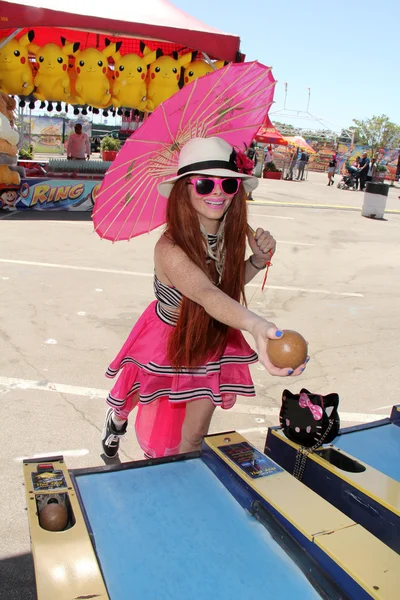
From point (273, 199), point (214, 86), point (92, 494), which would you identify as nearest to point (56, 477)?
point (92, 494)

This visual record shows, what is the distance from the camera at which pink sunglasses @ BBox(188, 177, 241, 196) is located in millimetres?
2113

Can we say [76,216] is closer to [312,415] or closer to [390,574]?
[312,415]

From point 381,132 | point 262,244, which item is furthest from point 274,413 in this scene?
point 381,132

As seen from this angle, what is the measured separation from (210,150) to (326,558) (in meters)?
1.51

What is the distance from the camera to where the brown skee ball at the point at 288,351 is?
57.7 inches

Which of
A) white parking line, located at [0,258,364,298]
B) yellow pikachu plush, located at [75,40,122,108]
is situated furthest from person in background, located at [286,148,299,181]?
white parking line, located at [0,258,364,298]

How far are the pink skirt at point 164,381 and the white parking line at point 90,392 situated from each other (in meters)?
1.07

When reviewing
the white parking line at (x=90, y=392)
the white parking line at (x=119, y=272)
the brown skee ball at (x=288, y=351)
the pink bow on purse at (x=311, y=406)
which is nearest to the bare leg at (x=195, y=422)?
the pink bow on purse at (x=311, y=406)

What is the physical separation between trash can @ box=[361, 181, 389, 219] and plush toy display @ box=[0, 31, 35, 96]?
906cm

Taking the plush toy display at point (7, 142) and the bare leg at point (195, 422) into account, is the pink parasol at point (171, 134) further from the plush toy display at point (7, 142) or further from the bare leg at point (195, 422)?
the plush toy display at point (7, 142)

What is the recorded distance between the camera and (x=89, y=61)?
941 centimetres

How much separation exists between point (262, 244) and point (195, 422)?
2.76ft

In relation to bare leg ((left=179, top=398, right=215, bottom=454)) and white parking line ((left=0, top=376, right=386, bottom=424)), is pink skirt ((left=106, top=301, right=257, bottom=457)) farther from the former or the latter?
white parking line ((left=0, top=376, right=386, bottom=424))

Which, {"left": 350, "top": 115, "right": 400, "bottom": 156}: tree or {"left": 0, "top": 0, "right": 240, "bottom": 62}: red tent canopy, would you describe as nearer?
{"left": 0, "top": 0, "right": 240, "bottom": 62}: red tent canopy
